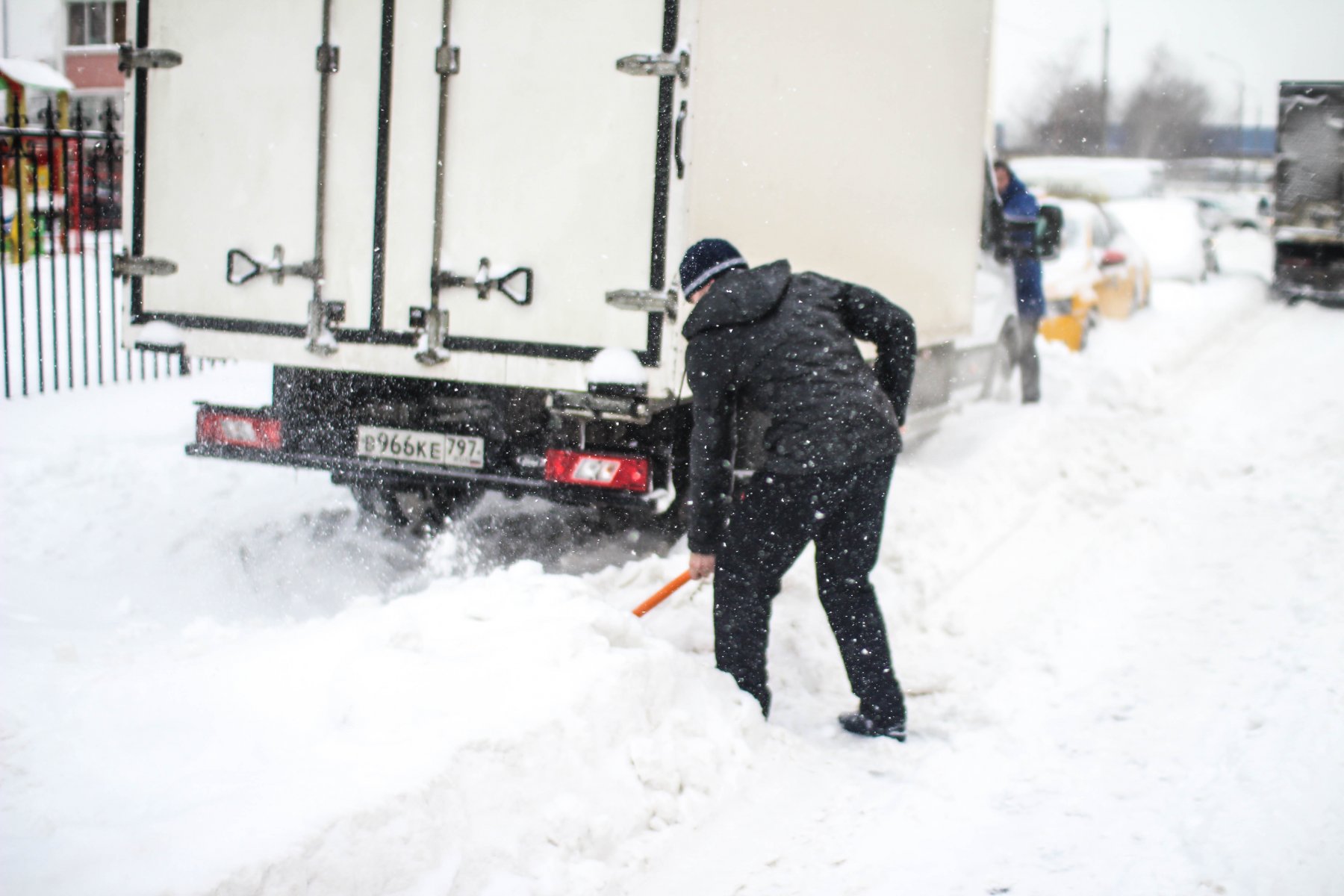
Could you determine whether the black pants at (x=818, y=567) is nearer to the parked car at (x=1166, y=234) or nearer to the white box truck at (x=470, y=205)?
the white box truck at (x=470, y=205)

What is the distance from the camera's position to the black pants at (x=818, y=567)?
3957 millimetres

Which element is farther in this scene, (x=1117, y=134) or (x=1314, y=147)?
(x=1117, y=134)

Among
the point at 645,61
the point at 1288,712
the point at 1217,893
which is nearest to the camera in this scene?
the point at 1217,893

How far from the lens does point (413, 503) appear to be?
21.9 feet

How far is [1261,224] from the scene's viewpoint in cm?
3597

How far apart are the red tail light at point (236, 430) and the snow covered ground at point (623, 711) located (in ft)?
2.20

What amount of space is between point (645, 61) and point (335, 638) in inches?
96.4

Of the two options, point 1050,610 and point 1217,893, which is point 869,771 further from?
point 1050,610

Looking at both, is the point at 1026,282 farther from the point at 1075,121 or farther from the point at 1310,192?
the point at 1075,121

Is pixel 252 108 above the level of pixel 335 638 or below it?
above

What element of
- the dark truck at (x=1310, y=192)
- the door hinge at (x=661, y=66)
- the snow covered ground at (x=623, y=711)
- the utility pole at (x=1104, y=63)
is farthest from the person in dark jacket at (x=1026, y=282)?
the utility pole at (x=1104, y=63)

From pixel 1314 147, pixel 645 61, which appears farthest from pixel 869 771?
pixel 1314 147

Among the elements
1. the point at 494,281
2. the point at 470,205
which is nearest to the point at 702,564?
the point at 494,281

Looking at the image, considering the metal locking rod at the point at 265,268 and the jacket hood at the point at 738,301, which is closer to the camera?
the jacket hood at the point at 738,301
